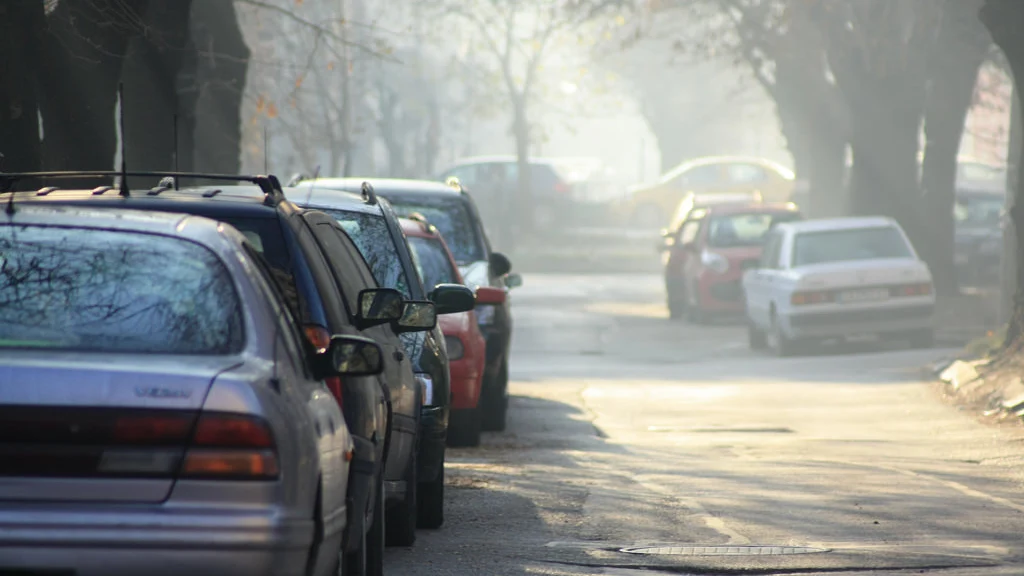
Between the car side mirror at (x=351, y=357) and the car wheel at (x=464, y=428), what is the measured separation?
278 inches

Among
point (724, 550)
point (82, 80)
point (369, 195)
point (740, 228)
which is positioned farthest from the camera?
point (740, 228)

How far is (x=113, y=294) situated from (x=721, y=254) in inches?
886

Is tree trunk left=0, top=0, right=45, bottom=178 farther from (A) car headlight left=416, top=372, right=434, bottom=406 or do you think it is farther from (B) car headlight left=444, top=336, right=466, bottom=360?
(B) car headlight left=444, top=336, right=466, bottom=360

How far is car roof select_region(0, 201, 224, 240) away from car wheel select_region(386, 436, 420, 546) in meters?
2.76

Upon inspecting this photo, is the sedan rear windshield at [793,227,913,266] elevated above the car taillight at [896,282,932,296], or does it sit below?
above

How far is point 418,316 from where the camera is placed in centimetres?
729

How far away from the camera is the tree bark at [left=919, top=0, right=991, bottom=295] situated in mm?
29016

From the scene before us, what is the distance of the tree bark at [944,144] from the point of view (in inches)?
1142

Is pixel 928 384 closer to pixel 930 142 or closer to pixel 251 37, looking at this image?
pixel 930 142

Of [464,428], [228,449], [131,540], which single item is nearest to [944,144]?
[464,428]

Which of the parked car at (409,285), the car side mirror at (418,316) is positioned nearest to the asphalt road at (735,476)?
the parked car at (409,285)

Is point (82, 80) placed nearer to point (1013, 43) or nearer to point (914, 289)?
point (1013, 43)

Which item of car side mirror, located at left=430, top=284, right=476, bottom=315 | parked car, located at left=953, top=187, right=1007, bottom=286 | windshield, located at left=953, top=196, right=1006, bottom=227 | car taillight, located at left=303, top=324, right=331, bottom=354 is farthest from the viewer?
windshield, located at left=953, top=196, right=1006, bottom=227

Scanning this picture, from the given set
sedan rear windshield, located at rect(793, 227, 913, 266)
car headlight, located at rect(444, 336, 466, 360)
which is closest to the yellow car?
sedan rear windshield, located at rect(793, 227, 913, 266)
